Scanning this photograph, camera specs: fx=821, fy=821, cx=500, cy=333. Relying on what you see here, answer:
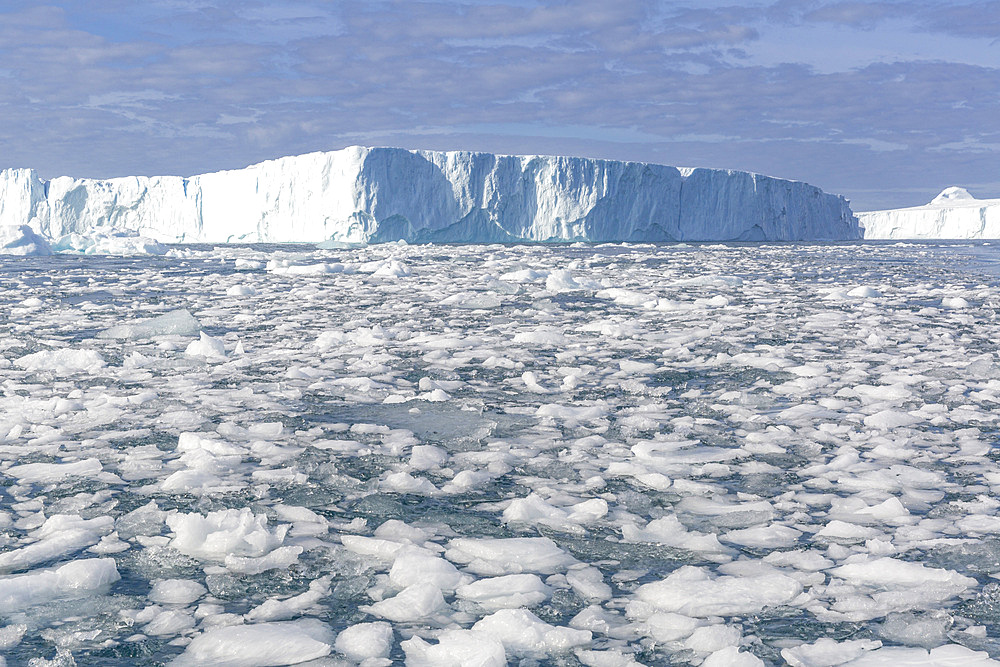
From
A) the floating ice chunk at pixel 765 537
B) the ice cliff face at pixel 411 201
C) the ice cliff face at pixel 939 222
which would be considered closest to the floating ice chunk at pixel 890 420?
the floating ice chunk at pixel 765 537

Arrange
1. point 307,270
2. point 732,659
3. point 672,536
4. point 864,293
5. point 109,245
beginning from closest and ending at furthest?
1. point 732,659
2. point 672,536
3. point 864,293
4. point 307,270
5. point 109,245

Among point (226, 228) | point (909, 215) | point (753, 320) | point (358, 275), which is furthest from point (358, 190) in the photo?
point (909, 215)

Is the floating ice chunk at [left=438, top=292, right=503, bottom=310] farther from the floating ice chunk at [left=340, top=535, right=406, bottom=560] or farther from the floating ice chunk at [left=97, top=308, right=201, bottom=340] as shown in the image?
the floating ice chunk at [left=340, top=535, right=406, bottom=560]

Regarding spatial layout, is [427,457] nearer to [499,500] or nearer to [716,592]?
[499,500]

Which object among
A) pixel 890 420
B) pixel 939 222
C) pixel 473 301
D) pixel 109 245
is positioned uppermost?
pixel 939 222

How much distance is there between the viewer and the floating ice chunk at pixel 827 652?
1.70m

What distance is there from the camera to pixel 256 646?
5.65 ft

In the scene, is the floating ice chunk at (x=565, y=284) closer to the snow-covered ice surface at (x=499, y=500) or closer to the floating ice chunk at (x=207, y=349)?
the snow-covered ice surface at (x=499, y=500)

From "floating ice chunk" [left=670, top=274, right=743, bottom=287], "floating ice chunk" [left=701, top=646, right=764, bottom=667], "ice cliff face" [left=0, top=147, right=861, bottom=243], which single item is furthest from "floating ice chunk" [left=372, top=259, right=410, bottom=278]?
"ice cliff face" [left=0, top=147, right=861, bottom=243]

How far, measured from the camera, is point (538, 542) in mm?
2303

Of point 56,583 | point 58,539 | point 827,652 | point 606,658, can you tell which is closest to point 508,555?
point 606,658

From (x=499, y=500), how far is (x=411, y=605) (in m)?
0.81

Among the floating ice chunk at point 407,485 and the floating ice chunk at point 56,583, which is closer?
the floating ice chunk at point 56,583

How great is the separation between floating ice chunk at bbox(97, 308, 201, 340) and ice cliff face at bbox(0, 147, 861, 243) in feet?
79.8
